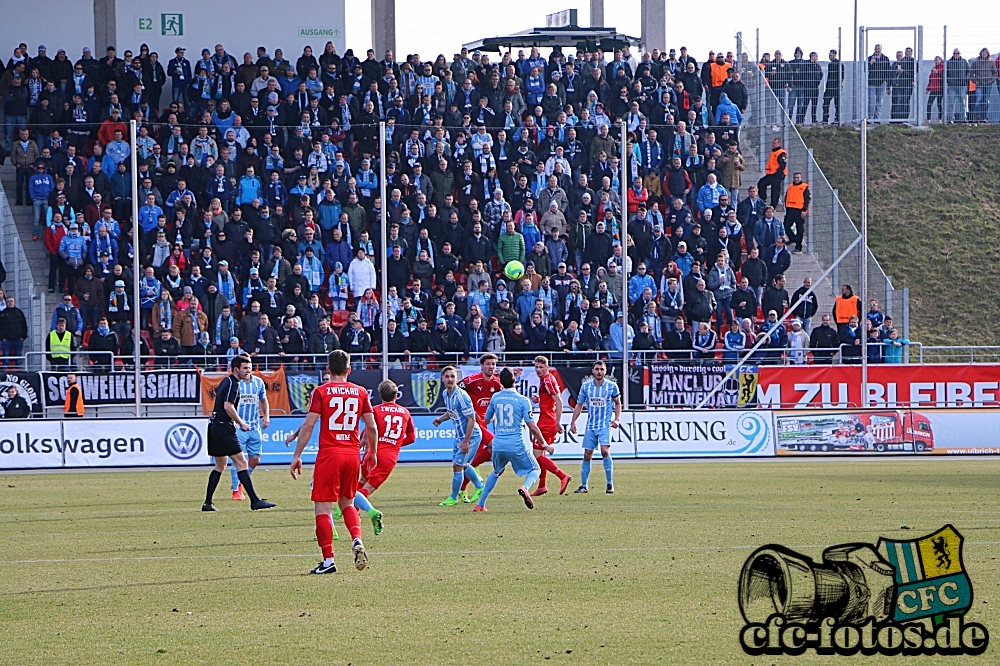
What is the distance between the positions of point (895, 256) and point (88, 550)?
3294 centimetres

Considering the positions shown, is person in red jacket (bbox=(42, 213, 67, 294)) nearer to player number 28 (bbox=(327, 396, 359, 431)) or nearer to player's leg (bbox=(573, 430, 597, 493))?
player's leg (bbox=(573, 430, 597, 493))

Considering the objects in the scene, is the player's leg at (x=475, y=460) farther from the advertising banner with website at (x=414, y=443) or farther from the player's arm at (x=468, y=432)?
the advertising banner with website at (x=414, y=443)

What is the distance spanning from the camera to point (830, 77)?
136ft

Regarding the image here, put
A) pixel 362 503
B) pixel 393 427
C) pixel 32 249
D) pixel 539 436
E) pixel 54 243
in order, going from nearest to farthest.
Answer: pixel 362 503 → pixel 393 427 → pixel 539 436 → pixel 54 243 → pixel 32 249

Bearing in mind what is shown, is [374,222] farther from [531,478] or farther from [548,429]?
[531,478]

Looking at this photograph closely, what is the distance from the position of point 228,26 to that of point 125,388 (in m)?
15.1

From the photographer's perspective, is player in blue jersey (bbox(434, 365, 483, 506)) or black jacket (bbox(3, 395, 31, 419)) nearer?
player in blue jersey (bbox(434, 365, 483, 506))

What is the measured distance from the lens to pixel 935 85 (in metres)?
42.9

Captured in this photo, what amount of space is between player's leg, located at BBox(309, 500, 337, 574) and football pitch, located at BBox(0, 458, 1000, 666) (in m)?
0.22

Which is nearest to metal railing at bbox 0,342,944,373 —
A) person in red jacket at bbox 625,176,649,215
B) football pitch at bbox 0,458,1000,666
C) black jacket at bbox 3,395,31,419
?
black jacket at bbox 3,395,31,419

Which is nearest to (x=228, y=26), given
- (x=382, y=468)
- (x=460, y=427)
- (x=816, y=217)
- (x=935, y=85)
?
(x=816, y=217)

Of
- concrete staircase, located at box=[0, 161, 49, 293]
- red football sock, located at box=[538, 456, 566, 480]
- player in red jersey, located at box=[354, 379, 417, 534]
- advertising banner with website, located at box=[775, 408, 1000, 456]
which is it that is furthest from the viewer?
concrete staircase, located at box=[0, 161, 49, 293]

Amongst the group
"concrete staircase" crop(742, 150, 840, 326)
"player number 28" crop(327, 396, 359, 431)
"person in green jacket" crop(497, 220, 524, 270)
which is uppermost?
"person in green jacket" crop(497, 220, 524, 270)

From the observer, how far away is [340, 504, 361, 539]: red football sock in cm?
1207
